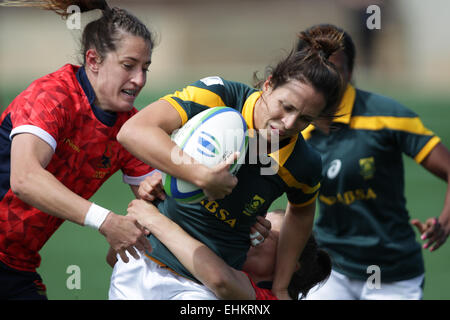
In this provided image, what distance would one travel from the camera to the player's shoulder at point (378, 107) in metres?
4.19

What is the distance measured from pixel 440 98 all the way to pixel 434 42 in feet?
19.9

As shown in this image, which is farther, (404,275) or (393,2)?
(393,2)

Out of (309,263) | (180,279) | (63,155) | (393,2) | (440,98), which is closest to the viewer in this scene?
(180,279)

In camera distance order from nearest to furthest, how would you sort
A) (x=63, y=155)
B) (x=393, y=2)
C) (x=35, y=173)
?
1. (x=35, y=173)
2. (x=63, y=155)
3. (x=393, y=2)

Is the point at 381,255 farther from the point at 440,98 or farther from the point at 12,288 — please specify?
the point at 440,98

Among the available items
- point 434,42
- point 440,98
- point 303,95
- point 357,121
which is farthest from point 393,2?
point 303,95

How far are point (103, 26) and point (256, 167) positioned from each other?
1209mm

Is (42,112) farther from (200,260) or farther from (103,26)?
(200,260)

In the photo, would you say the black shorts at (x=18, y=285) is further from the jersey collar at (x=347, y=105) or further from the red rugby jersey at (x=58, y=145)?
the jersey collar at (x=347, y=105)

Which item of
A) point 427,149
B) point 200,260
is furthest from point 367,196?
point 200,260

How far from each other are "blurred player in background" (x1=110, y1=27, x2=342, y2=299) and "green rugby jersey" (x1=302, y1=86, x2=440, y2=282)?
1185 millimetres

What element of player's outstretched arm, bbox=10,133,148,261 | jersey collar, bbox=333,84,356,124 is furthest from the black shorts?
jersey collar, bbox=333,84,356,124

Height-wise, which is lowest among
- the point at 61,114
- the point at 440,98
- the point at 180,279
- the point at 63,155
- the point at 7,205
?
the point at 440,98
